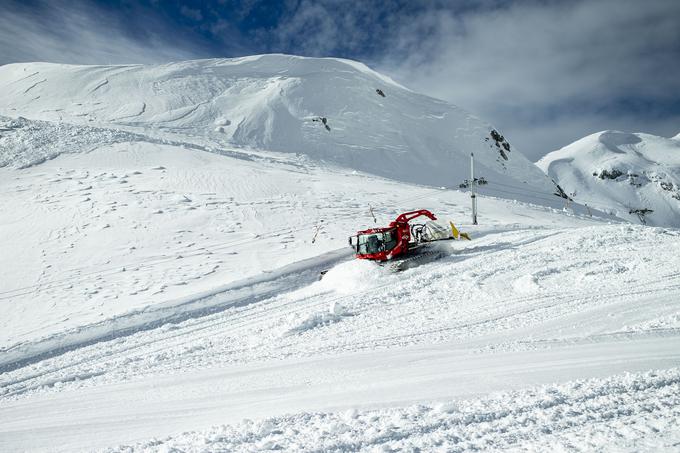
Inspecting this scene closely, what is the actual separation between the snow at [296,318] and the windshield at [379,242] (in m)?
1.48

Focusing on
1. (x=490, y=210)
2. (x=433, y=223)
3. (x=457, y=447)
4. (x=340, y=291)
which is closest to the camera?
(x=457, y=447)

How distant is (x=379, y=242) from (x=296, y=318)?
20.0 ft

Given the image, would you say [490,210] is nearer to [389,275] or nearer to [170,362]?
[389,275]

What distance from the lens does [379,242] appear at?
47.8ft

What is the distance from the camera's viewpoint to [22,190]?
24562mm

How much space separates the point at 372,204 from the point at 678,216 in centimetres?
12106

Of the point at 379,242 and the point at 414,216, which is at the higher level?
the point at 414,216

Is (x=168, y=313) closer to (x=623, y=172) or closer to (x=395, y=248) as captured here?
(x=395, y=248)

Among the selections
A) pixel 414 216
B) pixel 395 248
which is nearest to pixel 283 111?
pixel 414 216

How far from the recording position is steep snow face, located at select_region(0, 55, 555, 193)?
2008 inches

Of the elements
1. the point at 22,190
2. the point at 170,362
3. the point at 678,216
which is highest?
the point at 22,190

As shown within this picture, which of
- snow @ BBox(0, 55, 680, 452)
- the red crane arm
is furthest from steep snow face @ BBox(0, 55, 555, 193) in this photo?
the red crane arm

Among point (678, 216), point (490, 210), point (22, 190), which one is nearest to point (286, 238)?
point (490, 210)

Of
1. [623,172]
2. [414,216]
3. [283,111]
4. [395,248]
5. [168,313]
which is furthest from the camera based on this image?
[623,172]
